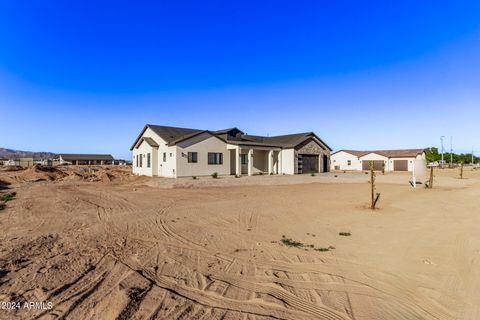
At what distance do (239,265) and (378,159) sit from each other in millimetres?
55394

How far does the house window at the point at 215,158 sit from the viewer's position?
2620 cm

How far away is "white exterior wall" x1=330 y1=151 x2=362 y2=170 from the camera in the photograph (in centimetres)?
5426

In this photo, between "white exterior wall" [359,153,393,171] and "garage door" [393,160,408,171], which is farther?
"white exterior wall" [359,153,393,171]

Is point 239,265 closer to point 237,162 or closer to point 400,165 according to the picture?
point 237,162

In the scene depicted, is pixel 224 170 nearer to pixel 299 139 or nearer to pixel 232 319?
pixel 299 139

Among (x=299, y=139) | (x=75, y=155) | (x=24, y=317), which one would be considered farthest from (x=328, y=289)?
(x=75, y=155)

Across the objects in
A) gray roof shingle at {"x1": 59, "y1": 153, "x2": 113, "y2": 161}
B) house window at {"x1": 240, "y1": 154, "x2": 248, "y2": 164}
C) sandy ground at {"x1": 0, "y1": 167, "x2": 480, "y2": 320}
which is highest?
gray roof shingle at {"x1": 59, "y1": 153, "x2": 113, "y2": 161}

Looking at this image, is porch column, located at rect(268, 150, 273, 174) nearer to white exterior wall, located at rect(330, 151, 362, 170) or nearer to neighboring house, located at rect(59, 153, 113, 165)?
white exterior wall, located at rect(330, 151, 362, 170)

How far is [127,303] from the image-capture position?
349 centimetres

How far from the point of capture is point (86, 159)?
9325 cm

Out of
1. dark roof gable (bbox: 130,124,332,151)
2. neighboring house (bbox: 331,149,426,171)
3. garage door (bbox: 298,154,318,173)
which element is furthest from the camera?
neighboring house (bbox: 331,149,426,171)

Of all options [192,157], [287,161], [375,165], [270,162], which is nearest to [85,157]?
A: [192,157]

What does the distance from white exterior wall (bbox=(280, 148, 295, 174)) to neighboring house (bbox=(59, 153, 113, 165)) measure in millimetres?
82244

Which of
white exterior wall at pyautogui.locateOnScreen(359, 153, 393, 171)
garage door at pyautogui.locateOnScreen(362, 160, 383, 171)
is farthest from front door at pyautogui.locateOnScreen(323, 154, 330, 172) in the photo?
white exterior wall at pyautogui.locateOnScreen(359, 153, 393, 171)
